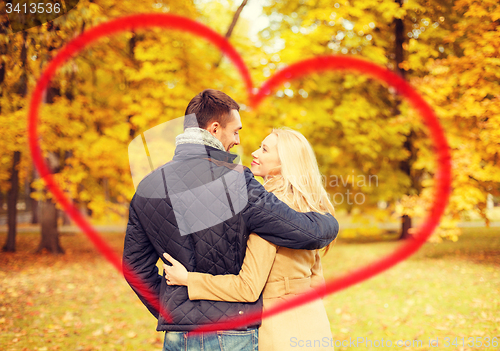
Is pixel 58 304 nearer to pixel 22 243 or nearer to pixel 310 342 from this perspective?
pixel 310 342

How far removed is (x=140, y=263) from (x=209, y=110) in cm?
90

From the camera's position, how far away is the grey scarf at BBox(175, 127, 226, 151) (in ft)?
6.15

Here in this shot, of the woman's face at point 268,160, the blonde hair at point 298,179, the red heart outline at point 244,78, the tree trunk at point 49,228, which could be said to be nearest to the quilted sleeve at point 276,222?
the blonde hair at point 298,179

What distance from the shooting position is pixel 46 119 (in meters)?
8.80

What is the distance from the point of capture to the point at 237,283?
5.94 feet

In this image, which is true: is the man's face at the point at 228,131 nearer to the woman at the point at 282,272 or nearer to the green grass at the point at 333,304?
the woman at the point at 282,272

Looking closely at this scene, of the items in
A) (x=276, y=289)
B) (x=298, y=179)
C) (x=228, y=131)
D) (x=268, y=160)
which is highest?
(x=228, y=131)

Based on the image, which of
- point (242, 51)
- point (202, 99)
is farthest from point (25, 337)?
point (242, 51)

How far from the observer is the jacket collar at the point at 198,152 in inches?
72.8

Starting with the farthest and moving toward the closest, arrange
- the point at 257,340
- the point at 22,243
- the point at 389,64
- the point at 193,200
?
the point at 22,243
the point at 389,64
the point at 257,340
the point at 193,200

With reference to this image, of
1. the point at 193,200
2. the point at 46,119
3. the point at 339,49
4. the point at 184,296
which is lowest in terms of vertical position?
the point at 184,296

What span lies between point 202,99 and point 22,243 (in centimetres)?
1561

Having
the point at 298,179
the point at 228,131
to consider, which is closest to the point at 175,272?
the point at 228,131

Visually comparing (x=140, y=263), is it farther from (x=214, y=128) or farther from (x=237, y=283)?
(x=214, y=128)
